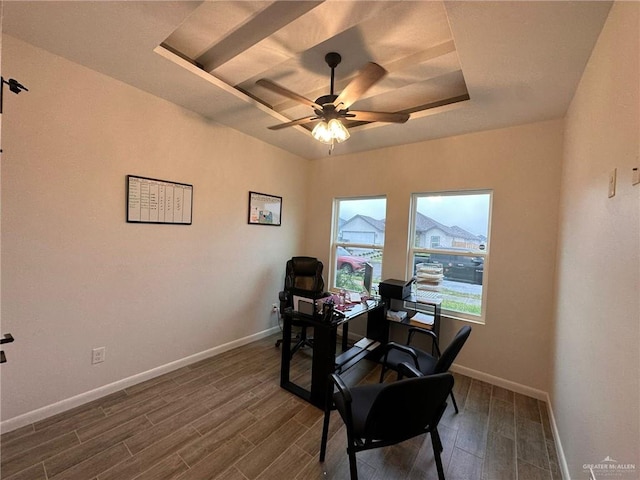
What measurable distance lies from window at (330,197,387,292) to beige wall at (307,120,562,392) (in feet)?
1.88

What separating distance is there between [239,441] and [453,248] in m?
2.71

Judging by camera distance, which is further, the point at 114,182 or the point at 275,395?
the point at 275,395

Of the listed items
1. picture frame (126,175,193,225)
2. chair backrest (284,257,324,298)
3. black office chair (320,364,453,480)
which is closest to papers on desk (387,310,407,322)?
chair backrest (284,257,324,298)

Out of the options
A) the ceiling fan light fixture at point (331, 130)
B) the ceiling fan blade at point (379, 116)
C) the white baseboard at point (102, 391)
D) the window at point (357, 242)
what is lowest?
the white baseboard at point (102, 391)

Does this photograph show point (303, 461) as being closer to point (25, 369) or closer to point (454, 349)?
point (454, 349)

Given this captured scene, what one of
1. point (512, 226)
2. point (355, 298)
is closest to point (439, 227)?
point (512, 226)

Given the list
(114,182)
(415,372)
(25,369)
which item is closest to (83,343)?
(25,369)

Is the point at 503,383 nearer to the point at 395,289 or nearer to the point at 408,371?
the point at 395,289

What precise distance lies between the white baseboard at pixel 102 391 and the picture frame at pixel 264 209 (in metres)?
1.52

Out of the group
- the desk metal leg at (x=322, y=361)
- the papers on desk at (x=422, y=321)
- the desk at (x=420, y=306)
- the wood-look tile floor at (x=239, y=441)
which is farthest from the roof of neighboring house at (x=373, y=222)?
the wood-look tile floor at (x=239, y=441)

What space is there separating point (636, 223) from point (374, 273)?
2.71 metres

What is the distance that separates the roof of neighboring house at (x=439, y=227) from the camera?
2.95m

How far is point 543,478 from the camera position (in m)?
1.64

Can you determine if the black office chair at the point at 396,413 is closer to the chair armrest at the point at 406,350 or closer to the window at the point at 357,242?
the chair armrest at the point at 406,350
